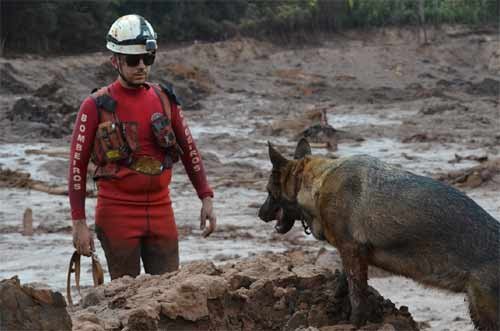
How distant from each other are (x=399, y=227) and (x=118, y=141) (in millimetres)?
1800

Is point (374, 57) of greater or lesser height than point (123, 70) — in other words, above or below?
below

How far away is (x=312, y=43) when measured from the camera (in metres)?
45.2

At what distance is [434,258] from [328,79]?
112 feet

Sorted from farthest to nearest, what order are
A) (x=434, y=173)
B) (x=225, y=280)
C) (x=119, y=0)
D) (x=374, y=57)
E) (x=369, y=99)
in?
(x=374, y=57) → (x=119, y=0) → (x=369, y=99) → (x=434, y=173) → (x=225, y=280)

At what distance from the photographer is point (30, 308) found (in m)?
3.93

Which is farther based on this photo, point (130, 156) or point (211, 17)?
point (211, 17)

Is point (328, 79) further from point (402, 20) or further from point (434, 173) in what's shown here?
point (434, 173)

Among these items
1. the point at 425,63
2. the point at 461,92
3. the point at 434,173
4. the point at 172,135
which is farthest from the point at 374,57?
the point at 172,135

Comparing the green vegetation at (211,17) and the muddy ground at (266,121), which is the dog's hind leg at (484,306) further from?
the green vegetation at (211,17)


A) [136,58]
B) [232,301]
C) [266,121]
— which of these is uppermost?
[136,58]

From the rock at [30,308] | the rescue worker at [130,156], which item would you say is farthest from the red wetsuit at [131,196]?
the rock at [30,308]

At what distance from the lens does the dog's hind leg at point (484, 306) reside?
443 centimetres

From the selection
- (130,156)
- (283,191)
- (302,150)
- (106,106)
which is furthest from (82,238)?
(302,150)

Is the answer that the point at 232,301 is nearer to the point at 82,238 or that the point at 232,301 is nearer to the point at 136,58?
the point at 82,238
